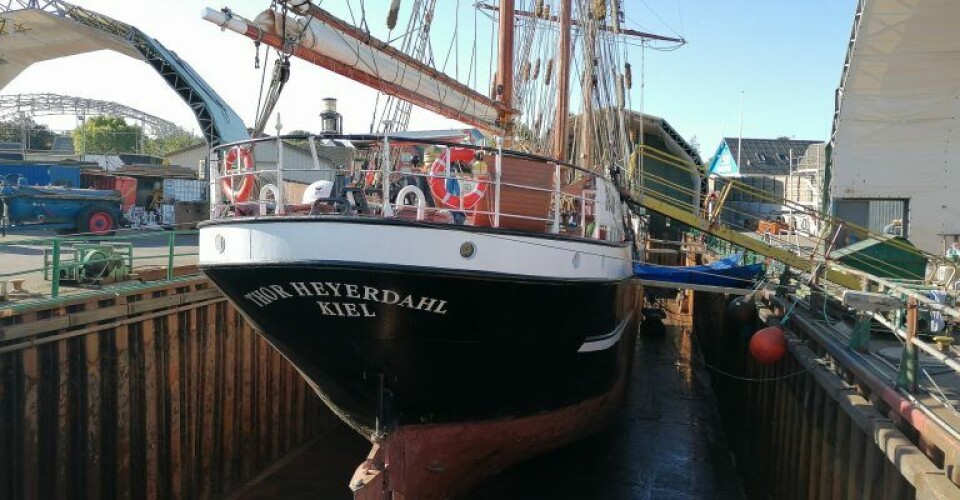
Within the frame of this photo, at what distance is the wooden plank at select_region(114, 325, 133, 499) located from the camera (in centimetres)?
787

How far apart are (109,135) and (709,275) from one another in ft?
225

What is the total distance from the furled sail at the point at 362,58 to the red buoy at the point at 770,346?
20.5 feet

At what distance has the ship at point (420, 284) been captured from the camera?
20.9 feet

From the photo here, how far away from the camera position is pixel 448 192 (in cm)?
696

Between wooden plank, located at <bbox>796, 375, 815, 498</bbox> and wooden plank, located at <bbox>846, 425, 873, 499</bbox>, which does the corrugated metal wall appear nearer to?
wooden plank, located at <bbox>796, 375, 815, 498</bbox>

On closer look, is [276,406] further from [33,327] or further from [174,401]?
[33,327]

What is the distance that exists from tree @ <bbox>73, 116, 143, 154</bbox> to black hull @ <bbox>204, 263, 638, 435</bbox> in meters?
64.9

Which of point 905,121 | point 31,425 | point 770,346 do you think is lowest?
point 31,425

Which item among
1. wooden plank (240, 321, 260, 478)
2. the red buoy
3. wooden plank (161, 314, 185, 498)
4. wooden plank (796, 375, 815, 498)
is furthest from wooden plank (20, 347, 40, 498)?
the red buoy

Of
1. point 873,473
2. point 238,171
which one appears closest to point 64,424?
point 238,171

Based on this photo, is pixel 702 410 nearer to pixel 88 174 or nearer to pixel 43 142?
pixel 88 174

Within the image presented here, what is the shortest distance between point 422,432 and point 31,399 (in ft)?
13.1

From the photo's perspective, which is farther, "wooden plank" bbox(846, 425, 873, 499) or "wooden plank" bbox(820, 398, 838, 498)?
"wooden plank" bbox(820, 398, 838, 498)

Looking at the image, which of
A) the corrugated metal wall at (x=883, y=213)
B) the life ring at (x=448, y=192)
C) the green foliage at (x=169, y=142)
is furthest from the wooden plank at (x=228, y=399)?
the green foliage at (x=169, y=142)
